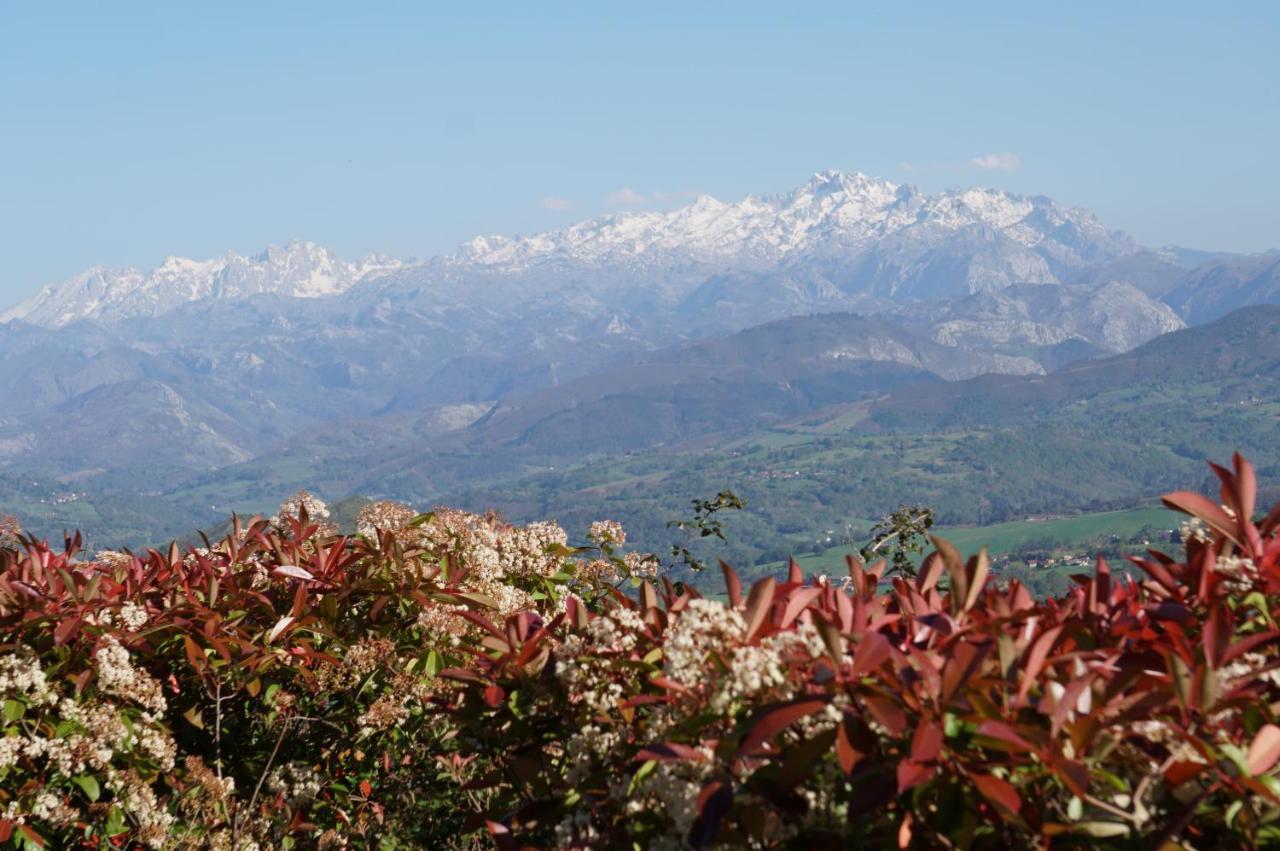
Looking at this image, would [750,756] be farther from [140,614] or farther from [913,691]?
[140,614]

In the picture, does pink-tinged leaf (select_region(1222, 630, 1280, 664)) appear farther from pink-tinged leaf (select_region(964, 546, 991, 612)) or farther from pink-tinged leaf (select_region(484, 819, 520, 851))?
pink-tinged leaf (select_region(484, 819, 520, 851))

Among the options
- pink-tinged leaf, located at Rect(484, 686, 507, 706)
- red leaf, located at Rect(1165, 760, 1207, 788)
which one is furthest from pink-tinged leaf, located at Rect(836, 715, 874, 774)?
pink-tinged leaf, located at Rect(484, 686, 507, 706)

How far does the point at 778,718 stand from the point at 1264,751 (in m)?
0.97

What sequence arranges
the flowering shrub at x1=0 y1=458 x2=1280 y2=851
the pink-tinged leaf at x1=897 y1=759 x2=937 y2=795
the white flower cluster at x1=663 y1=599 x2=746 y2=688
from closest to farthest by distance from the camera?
1. the pink-tinged leaf at x1=897 y1=759 x2=937 y2=795
2. the flowering shrub at x1=0 y1=458 x2=1280 y2=851
3. the white flower cluster at x1=663 y1=599 x2=746 y2=688

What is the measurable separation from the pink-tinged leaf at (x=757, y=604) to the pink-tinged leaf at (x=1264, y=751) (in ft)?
3.71

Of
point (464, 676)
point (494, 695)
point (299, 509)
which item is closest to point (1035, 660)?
point (494, 695)

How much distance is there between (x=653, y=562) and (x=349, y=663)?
300 centimetres

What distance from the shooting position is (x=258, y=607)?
16.8 ft

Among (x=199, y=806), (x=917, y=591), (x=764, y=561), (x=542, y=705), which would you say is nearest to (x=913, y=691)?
(x=917, y=591)

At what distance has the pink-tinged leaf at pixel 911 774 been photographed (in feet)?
7.25

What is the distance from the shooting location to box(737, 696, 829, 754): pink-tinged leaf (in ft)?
7.78

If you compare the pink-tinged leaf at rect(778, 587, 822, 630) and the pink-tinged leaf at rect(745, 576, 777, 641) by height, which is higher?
the pink-tinged leaf at rect(745, 576, 777, 641)

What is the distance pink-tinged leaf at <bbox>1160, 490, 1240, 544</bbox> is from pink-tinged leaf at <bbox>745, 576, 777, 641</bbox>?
3.94 feet

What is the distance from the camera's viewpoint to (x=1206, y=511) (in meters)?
3.24
